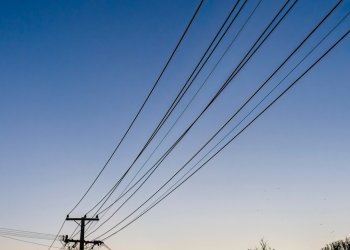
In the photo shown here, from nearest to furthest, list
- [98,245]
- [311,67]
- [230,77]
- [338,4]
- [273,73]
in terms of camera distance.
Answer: [338,4] < [311,67] < [273,73] < [230,77] < [98,245]

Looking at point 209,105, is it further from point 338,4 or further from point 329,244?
point 329,244

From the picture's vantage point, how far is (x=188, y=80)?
7273mm

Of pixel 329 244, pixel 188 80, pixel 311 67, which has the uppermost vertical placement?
pixel 329 244

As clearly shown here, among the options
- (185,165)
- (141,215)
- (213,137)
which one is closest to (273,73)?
(213,137)

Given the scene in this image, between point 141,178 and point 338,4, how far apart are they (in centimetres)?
854

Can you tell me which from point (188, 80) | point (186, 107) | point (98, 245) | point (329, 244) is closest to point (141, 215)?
point (186, 107)

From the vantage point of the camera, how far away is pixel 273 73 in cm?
592

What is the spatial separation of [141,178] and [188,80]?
538cm

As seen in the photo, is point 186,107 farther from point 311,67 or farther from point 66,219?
point 66,219

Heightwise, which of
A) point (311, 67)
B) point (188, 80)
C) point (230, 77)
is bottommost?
point (311, 67)

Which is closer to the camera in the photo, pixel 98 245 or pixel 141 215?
pixel 141 215

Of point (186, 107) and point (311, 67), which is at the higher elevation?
point (186, 107)

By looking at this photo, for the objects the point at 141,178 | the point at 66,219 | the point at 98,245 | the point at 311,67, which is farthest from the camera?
the point at 98,245

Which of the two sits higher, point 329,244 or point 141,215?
point 329,244
